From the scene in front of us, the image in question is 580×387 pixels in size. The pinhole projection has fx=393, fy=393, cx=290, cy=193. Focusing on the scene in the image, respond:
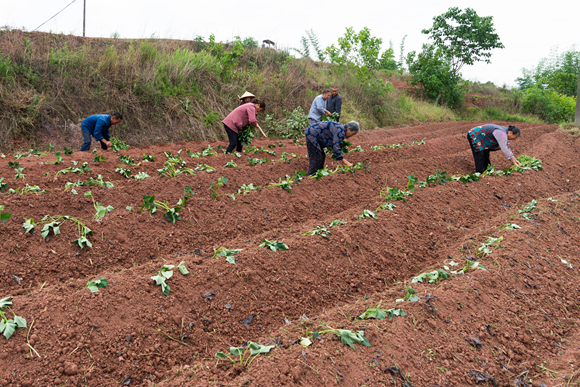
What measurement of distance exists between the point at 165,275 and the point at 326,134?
4.07m

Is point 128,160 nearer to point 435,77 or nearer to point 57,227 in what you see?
point 57,227

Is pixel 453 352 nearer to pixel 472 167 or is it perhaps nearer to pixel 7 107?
pixel 472 167

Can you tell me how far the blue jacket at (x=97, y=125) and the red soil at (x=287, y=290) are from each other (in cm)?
209

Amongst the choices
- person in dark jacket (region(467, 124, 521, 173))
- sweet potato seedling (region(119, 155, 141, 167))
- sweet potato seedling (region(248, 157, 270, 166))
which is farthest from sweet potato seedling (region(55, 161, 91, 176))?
person in dark jacket (region(467, 124, 521, 173))

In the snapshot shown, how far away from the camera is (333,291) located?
365 cm

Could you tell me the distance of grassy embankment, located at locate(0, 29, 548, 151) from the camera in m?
9.50

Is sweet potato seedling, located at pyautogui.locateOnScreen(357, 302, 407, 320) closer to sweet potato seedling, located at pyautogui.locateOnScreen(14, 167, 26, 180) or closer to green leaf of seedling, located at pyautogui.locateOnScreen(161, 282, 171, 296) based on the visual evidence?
green leaf of seedling, located at pyautogui.locateOnScreen(161, 282, 171, 296)

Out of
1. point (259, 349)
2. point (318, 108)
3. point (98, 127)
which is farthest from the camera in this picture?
point (318, 108)

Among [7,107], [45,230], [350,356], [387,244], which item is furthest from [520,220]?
[7,107]

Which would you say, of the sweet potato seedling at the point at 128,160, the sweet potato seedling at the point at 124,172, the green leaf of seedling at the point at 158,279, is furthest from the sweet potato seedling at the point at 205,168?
the green leaf of seedling at the point at 158,279

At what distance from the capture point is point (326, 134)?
21.5 feet

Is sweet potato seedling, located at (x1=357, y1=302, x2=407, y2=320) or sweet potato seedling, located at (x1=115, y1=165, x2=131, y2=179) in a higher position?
sweet potato seedling, located at (x1=357, y1=302, x2=407, y2=320)

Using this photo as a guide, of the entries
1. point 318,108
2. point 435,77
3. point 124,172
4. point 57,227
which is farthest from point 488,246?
point 435,77

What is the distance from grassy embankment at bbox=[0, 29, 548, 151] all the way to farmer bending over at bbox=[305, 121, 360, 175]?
17.0 feet
